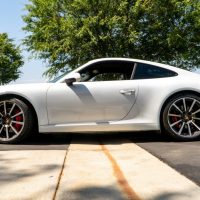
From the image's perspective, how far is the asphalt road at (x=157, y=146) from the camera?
4.19 meters

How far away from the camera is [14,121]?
6359mm

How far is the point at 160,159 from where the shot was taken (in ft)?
15.2

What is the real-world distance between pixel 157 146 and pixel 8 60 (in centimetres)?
4513

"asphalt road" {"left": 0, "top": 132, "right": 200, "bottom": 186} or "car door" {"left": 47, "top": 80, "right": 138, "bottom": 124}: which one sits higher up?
"car door" {"left": 47, "top": 80, "right": 138, "bottom": 124}

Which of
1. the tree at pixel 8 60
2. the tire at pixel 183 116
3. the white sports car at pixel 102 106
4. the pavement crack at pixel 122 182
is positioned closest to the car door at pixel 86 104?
the white sports car at pixel 102 106

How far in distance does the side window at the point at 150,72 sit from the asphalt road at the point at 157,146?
0.96m

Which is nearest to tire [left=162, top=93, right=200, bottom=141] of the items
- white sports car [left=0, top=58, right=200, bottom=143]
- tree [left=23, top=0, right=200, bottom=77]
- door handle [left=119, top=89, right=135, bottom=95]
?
white sports car [left=0, top=58, right=200, bottom=143]

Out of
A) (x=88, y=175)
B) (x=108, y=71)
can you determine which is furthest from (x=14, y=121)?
(x=88, y=175)

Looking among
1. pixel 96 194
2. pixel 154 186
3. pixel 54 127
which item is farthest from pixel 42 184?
pixel 54 127

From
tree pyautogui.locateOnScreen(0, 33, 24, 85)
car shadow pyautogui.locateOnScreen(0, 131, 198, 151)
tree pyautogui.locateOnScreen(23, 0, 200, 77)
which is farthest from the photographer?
tree pyautogui.locateOnScreen(0, 33, 24, 85)

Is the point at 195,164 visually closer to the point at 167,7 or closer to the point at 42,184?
the point at 42,184

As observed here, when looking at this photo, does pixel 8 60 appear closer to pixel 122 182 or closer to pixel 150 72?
pixel 150 72

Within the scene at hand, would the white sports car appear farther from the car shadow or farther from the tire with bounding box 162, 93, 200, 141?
the car shadow

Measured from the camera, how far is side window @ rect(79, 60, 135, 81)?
21.8ft
